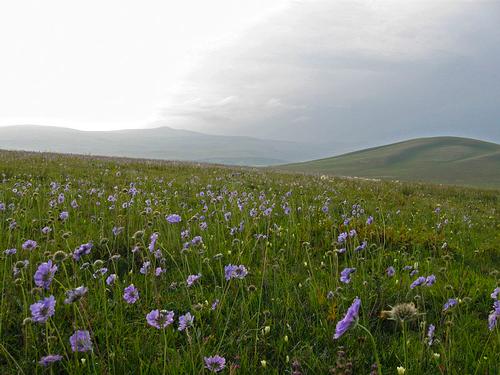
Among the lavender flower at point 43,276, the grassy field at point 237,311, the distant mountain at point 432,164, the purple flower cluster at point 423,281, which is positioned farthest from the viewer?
the distant mountain at point 432,164

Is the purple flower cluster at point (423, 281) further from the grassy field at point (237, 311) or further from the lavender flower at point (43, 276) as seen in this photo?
the lavender flower at point (43, 276)

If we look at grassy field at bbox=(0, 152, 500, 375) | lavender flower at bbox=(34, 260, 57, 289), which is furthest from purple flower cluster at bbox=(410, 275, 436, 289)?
lavender flower at bbox=(34, 260, 57, 289)

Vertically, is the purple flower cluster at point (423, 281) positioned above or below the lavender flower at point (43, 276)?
below

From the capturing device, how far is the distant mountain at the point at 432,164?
92.6 m

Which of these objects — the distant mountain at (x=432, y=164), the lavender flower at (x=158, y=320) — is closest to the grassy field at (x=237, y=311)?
the lavender flower at (x=158, y=320)

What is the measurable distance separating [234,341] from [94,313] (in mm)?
1189

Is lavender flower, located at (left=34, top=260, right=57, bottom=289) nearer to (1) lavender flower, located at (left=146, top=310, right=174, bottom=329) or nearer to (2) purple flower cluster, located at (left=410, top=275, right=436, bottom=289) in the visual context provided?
(1) lavender flower, located at (left=146, top=310, right=174, bottom=329)

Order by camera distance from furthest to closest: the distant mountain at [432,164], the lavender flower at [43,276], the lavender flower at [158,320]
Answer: the distant mountain at [432,164]
the lavender flower at [43,276]
the lavender flower at [158,320]

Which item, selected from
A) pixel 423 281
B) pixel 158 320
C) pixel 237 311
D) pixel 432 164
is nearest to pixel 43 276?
pixel 158 320

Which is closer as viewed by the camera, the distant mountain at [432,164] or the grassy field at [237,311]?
the grassy field at [237,311]

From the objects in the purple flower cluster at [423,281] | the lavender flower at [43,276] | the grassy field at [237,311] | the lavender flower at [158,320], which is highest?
the lavender flower at [43,276]

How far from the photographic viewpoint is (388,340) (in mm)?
2854

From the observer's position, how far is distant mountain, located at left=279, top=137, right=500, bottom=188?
92562 millimetres

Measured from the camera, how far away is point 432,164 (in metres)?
118
